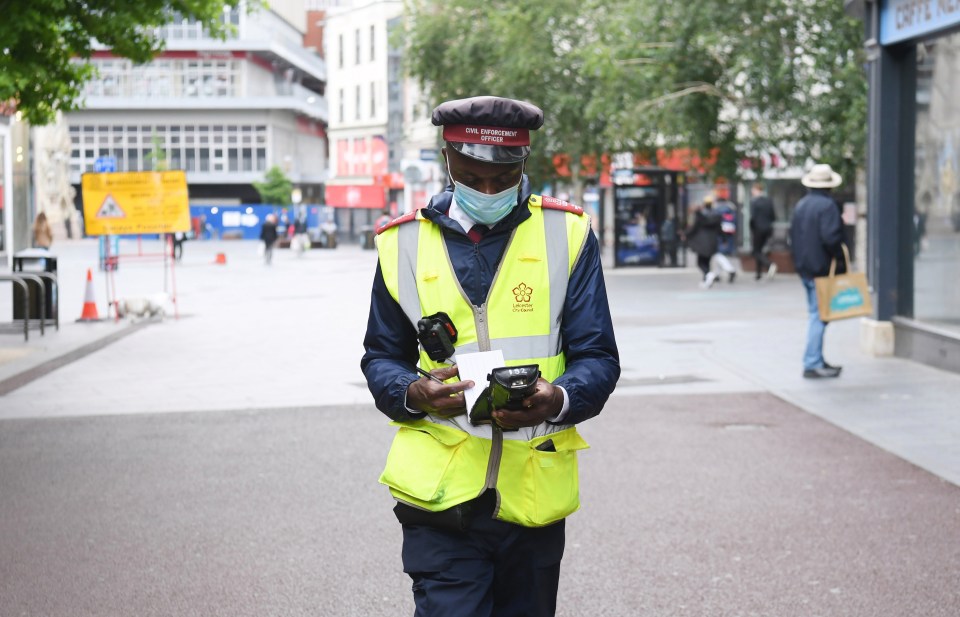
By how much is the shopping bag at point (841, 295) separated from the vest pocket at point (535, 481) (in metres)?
9.25

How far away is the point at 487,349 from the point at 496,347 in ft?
0.08

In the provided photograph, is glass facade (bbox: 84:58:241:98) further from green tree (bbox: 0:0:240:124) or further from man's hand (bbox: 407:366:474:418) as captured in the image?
man's hand (bbox: 407:366:474:418)

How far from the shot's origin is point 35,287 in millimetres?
18969

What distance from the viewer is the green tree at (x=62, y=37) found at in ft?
43.8

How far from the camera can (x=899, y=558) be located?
6.28 meters

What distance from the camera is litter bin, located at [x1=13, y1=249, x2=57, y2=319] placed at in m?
18.7

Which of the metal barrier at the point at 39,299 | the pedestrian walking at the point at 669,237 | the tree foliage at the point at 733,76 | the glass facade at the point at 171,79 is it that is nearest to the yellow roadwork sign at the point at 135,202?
the metal barrier at the point at 39,299

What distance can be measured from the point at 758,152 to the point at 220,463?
66.9ft

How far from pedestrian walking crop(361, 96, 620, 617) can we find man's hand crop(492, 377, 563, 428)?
0.18ft

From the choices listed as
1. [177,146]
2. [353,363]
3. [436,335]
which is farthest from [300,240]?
[436,335]

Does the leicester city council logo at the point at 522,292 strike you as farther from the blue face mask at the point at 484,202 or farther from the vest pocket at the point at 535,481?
the vest pocket at the point at 535,481

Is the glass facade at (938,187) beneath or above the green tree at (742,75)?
beneath

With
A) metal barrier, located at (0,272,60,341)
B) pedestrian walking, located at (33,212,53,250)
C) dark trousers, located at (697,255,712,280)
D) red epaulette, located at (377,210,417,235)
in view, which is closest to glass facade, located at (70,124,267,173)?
pedestrian walking, located at (33,212,53,250)

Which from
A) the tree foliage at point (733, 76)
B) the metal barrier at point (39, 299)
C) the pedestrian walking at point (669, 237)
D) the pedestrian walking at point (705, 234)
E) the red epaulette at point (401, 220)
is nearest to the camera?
the red epaulette at point (401, 220)
